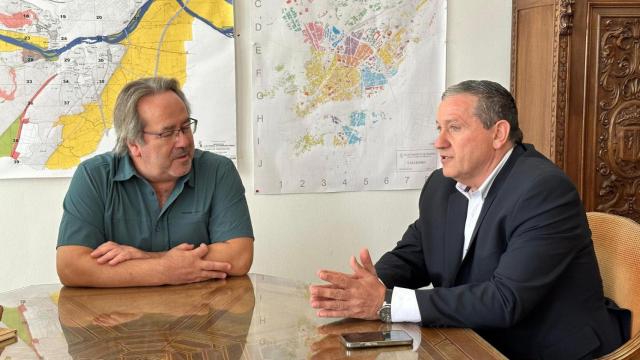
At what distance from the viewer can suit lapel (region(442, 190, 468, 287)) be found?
2295 millimetres

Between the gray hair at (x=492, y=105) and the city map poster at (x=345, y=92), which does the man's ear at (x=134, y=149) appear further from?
the gray hair at (x=492, y=105)

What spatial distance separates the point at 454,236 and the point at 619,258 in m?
0.50

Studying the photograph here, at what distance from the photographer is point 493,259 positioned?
2.13 m

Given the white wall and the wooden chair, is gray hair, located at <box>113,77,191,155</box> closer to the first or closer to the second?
the white wall

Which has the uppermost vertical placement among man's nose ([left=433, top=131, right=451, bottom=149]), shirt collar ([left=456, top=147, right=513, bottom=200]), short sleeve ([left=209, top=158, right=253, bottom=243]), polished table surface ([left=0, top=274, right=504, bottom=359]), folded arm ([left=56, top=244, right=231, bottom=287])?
man's nose ([left=433, top=131, right=451, bottom=149])

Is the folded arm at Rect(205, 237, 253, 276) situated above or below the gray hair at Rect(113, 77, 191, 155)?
below

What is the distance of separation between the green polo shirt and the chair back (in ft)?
3.84

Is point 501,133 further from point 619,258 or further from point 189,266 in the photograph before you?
point 189,266

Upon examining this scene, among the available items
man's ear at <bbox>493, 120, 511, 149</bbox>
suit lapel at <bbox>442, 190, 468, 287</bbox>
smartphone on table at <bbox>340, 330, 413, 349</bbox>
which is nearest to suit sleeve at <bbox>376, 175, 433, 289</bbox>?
suit lapel at <bbox>442, 190, 468, 287</bbox>

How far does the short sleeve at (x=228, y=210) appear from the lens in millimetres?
2582

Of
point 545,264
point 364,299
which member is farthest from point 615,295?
point 364,299

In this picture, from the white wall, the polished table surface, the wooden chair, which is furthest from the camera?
the white wall

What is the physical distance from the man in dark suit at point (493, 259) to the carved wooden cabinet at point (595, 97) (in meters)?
1.05

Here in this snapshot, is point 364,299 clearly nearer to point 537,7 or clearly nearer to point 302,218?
point 302,218
